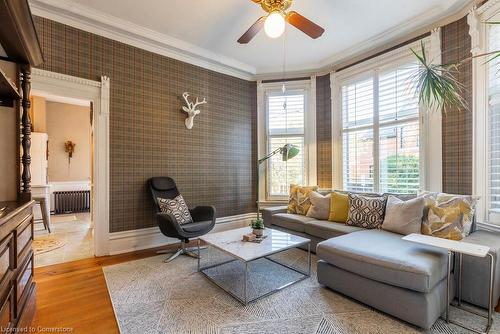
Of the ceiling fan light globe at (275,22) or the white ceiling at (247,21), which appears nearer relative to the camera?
the ceiling fan light globe at (275,22)

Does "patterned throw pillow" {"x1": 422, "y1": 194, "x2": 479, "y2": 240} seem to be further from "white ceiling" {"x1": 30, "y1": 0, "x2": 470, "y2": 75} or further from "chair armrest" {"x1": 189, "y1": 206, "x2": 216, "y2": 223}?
Answer: "chair armrest" {"x1": 189, "y1": 206, "x2": 216, "y2": 223}

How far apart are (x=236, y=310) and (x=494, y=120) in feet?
10.4

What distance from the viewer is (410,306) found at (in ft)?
Result: 5.98

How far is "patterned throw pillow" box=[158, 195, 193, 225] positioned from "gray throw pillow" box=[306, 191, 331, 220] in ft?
5.78

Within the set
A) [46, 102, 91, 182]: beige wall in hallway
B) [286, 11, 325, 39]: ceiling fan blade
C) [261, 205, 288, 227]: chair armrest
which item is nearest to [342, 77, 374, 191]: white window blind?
[261, 205, 288, 227]: chair armrest

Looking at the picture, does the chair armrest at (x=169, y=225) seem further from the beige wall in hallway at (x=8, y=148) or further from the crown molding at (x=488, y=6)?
the crown molding at (x=488, y=6)

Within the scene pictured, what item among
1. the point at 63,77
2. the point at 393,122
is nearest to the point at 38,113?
the point at 63,77

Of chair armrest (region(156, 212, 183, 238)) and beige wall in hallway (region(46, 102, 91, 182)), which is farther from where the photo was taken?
beige wall in hallway (region(46, 102, 91, 182))

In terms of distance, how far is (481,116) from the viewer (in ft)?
8.84

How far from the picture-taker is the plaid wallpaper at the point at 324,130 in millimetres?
4430

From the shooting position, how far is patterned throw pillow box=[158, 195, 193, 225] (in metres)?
3.31

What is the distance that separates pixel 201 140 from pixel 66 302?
8.89ft

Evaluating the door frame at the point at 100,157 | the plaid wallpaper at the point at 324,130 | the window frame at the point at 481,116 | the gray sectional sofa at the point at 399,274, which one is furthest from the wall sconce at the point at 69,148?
the window frame at the point at 481,116

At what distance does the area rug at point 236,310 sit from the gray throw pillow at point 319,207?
3.54 feet
